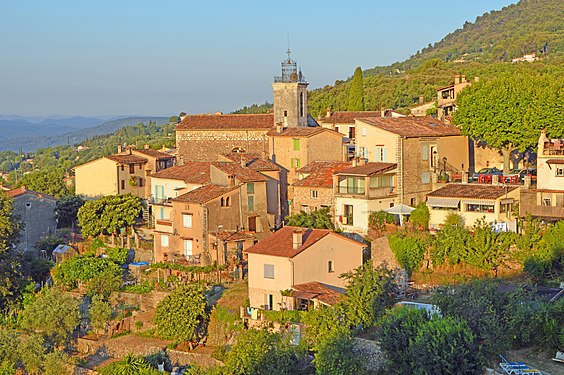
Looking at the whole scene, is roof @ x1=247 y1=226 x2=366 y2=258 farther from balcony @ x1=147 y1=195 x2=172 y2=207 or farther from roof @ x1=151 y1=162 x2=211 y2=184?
balcony @ x1=147 y1=195 x2=172 y2=207

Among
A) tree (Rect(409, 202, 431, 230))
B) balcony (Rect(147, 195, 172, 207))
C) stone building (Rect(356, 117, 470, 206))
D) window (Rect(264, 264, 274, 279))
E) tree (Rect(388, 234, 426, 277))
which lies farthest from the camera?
balcony (Rect(147, 195, 172, 207))

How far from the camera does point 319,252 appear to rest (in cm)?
3309

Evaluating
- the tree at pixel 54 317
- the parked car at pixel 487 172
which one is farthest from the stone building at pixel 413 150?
the tree at pixel 54 317

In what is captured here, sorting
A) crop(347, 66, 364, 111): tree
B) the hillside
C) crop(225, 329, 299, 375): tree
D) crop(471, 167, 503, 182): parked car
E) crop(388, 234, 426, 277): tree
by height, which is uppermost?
the hillside

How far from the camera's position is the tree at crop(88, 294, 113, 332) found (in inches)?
1410

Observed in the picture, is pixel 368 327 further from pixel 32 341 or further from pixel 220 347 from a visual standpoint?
pixel 32 341

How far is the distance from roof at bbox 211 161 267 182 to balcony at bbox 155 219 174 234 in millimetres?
4020

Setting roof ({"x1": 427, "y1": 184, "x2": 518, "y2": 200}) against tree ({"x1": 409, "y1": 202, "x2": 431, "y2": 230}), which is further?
tree ({"x1": 409, "y1": 202, "x2": 431, "y2": 230})

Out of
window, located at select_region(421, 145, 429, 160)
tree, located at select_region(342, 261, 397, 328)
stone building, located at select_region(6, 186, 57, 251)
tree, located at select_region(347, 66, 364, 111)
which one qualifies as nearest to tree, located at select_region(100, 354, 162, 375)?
tree, located at select_region(342, 261, 397, 328)

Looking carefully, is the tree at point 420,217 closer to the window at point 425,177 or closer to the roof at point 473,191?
the roof at point 473,191

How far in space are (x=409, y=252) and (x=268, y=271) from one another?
6154 millimetres

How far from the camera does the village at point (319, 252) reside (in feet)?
87.7

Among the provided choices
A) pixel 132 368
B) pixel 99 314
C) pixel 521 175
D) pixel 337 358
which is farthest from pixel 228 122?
pixel 337 358

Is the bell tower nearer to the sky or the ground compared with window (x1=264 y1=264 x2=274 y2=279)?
nearer to the sky
